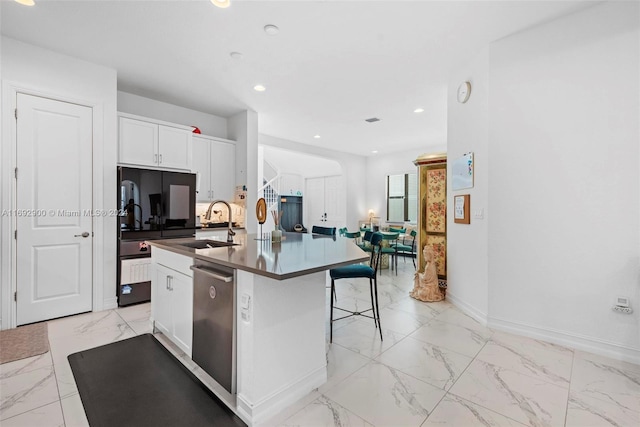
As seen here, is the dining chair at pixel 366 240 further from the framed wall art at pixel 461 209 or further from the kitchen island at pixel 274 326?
the kitchen island at pixel 274 326

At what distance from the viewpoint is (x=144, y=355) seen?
242cm

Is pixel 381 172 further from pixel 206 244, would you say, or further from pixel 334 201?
pixel 206 244

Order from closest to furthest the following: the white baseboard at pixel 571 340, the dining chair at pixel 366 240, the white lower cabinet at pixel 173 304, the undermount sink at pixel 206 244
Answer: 1. the white lower cabinet at pixel 173 304
2. the white baseboard at pixel 571 340
3. the undermount sink at pixel 206 244
4. the dining chair at pixel 366 240

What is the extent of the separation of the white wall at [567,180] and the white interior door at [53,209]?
446 cm

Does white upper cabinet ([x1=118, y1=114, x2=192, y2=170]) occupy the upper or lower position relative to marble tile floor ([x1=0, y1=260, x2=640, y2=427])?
upper

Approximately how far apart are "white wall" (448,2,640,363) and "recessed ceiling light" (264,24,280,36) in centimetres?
217

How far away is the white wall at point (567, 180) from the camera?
235 cm

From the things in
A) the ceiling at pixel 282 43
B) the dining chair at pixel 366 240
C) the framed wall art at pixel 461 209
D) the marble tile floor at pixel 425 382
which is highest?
the ceiling at pixel 282 43

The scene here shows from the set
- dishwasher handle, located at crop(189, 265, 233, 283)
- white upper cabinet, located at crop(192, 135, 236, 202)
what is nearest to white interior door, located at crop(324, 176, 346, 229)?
white upper cabinet, located at crop(192, 135, 236, 202)

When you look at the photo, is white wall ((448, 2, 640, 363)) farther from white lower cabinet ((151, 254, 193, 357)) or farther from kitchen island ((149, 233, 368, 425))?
white lower cabinet ((151, 254, 193, 357))

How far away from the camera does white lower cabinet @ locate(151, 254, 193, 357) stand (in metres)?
2.15

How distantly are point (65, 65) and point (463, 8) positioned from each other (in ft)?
13.5

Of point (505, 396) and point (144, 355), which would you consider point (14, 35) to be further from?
point (505, 396)

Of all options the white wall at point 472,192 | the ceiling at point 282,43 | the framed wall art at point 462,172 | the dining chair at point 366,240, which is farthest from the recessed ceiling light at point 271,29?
the dining chair at point 366,240
